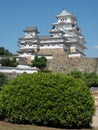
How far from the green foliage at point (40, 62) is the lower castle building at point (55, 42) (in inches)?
136

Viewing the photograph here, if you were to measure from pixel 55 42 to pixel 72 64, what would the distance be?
269 inches

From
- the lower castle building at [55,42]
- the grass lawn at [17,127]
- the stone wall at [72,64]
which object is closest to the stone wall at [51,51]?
the lower castle building at [55,42]

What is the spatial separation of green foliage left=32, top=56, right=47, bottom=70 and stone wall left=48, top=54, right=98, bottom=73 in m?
1.89

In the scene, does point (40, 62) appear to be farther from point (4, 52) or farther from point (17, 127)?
point (17, 127)

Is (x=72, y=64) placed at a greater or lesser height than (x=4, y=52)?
lesser

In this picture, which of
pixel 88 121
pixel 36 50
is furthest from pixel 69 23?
pixel 88 121

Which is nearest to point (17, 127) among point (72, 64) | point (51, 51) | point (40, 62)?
point (40, 62)

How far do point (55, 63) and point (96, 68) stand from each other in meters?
6.57

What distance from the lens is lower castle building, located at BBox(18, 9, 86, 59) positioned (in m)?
61.1

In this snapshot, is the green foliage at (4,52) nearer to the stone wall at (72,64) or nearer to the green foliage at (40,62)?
the stone wall at (72,64)

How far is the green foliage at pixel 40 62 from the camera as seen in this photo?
5344 centimetres

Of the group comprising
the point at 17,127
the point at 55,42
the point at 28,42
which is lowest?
the point at 17,127

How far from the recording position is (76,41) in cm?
6266

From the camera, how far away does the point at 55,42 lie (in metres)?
62.3
